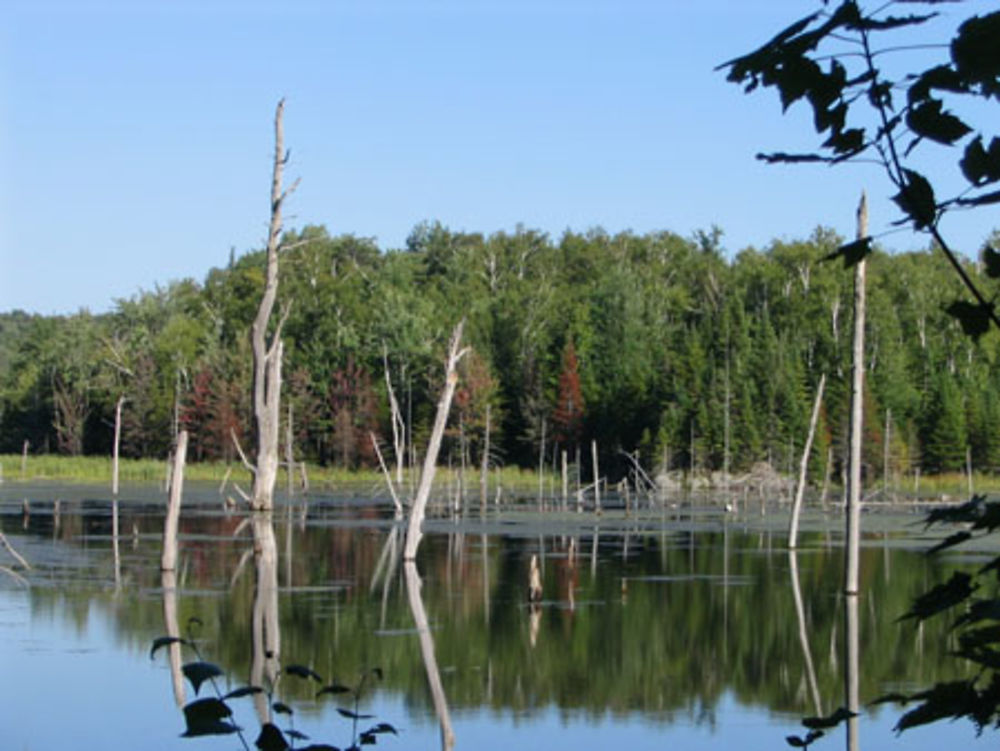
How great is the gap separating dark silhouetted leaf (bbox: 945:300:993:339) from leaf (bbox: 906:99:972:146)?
11.4 inches

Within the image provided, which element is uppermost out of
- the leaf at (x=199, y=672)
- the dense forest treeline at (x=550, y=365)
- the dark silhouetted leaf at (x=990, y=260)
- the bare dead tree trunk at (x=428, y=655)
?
the dense forest treeline at (x=550, y=365)

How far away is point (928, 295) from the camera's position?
269 feet

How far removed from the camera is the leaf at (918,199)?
262 centimetres

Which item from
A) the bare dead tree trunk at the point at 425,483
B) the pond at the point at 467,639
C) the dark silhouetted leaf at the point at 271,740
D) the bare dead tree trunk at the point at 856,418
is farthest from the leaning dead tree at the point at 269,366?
the dark silhouetted leaf at the point at 271,740

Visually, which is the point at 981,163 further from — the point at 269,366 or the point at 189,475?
the point at 189,475

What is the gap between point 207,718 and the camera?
3.44 m

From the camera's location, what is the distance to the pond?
47.8ft

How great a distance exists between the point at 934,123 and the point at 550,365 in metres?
71.6

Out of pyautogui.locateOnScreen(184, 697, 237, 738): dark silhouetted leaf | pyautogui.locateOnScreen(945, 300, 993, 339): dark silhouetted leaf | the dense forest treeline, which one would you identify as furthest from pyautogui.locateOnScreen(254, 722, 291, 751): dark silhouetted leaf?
the dense forest treeline

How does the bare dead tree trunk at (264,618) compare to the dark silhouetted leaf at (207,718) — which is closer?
the dark silhouetted leaf at (207,718)

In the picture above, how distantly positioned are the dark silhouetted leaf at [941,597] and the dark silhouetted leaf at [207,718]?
155 centimetres

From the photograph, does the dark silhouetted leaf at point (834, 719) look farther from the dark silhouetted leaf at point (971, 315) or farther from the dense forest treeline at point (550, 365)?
the dense forest treeline at point (550, 365)

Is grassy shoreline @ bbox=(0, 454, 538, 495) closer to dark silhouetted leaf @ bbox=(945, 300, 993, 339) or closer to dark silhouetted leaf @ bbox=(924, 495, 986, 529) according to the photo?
dark silhouetted leaf @ bbox=(945, 300, 993, 339)

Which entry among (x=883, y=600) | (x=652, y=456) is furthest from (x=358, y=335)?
(x=883, y=600)
